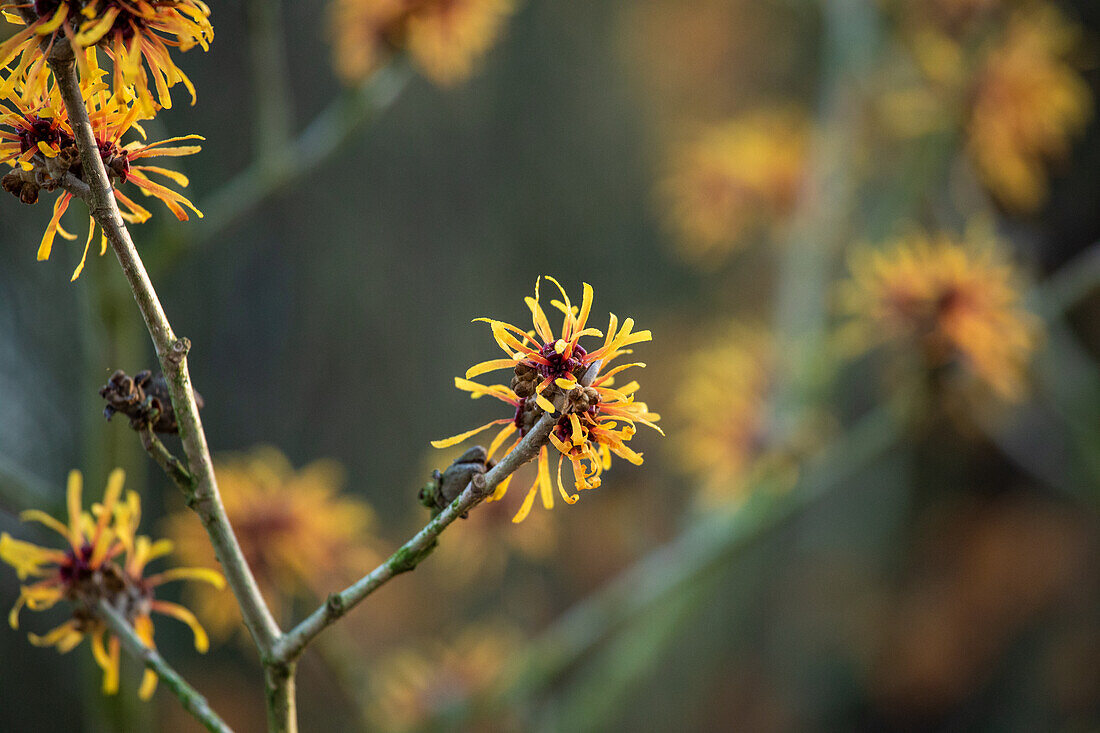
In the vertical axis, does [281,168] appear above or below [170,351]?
above

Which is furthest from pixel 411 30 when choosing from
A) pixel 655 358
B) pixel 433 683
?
pixel 655 358

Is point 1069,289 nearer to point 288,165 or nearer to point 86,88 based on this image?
point 288,165

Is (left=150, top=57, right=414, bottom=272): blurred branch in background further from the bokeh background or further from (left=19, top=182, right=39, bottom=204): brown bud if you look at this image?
(left=19, top=182, right=39, bottom=204): brown bud

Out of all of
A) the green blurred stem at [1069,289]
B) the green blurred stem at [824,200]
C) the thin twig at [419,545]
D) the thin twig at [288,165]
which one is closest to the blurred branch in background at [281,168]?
the thin twig at [288,165]

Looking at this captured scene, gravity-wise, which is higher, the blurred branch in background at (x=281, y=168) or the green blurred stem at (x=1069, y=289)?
the blurred branch in background at (x=281, y=168)

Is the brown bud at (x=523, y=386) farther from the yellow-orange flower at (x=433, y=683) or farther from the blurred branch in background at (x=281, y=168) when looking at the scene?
the yellow-orange flower at (x=433, y=683)

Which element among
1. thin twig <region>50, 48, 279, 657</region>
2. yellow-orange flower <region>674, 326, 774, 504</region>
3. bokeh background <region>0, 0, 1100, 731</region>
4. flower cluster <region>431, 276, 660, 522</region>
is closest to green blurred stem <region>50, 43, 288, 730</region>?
thin twig <region>50, 48, 279, 657</region>
